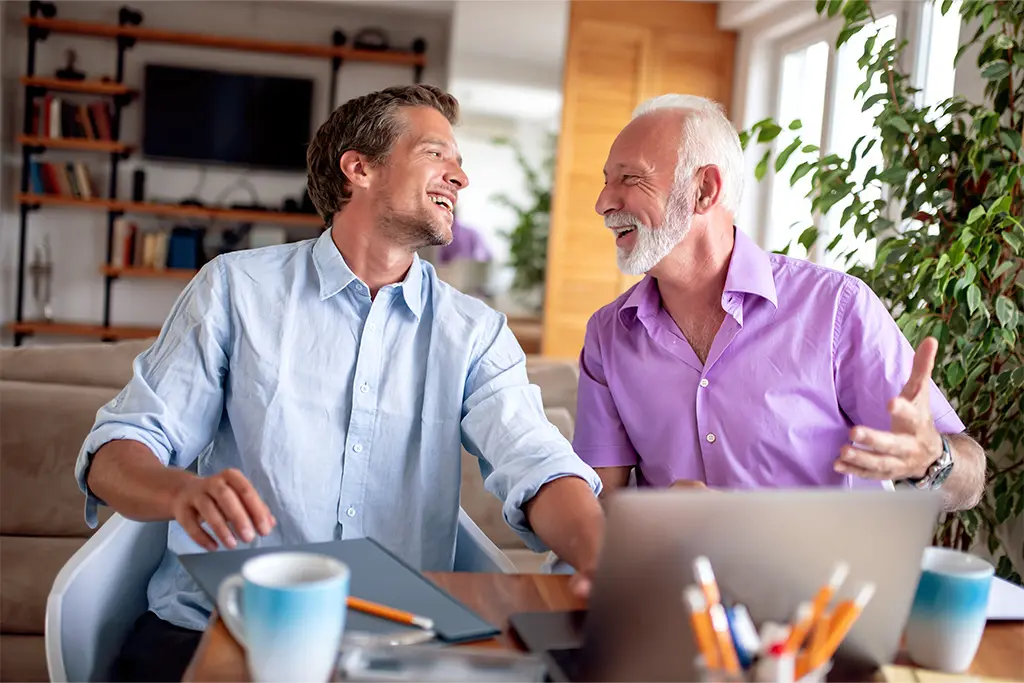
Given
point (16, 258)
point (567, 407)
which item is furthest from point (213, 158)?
point (567, 407)

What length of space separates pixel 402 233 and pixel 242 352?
33 centimetres

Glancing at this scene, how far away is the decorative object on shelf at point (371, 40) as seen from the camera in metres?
6.53

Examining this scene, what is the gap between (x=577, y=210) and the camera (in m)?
5.46

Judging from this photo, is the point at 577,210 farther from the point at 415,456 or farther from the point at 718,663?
the point at 718,663

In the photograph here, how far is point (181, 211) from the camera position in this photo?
6.26 metres

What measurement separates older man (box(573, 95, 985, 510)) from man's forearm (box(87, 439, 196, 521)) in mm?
698

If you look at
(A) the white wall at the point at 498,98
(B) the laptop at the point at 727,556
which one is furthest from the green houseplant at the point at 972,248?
(A) the white wall at the point at 498,98

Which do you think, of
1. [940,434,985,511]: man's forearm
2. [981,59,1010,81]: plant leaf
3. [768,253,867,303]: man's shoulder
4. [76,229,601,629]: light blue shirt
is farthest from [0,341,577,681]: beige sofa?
[981,59,1010,81]: plant leaf

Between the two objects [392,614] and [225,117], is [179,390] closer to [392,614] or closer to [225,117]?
[392,614]

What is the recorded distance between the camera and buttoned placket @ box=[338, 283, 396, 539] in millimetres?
1388

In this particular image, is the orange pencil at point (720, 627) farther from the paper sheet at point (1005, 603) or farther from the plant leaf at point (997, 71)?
the plant leaf at point (997, 71)

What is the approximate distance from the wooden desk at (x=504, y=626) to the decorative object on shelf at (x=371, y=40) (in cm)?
597

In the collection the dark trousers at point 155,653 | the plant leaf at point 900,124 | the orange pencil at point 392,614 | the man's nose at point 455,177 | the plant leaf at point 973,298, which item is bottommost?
the dark trousers at point 155,653

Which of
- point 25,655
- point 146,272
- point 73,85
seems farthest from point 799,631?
point 73,85
